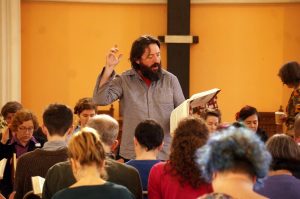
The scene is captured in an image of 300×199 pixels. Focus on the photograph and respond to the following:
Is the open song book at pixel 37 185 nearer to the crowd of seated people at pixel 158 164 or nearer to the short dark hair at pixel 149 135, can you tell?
the crowd of seated people at pixel 158 164

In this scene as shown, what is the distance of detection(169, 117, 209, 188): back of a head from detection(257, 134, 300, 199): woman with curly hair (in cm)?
36

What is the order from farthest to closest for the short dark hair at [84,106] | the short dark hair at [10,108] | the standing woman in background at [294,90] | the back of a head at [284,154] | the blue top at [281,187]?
the short dark hair at [10,108]
the short dark hair at [84,106]
the standing woman in background at [294,90]
the back of a head at [284,154]
the blue top at [281,187]

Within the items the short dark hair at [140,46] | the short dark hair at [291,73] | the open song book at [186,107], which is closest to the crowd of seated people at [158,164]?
the open song book at [186,107]

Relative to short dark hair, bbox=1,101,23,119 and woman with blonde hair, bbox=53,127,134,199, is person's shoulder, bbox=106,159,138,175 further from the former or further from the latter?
short dark hair, bbox=1,101,23,119

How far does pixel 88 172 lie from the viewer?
114 inches

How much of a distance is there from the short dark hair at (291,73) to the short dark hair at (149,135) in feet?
7.65

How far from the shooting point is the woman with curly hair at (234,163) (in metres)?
2.34

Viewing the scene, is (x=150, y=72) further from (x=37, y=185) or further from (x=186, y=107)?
(x=37, y=185)

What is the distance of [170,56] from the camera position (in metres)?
9.00

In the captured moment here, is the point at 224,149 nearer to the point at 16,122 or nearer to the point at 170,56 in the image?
the point at 16,122

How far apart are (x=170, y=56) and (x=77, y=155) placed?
6.16 meters

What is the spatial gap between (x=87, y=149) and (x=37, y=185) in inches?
36.1

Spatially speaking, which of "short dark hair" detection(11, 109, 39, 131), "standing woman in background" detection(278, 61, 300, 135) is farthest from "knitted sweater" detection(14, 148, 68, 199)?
"standing woman in background" detection(278, 61, 300, 135)

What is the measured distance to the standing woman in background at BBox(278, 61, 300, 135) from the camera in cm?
589
